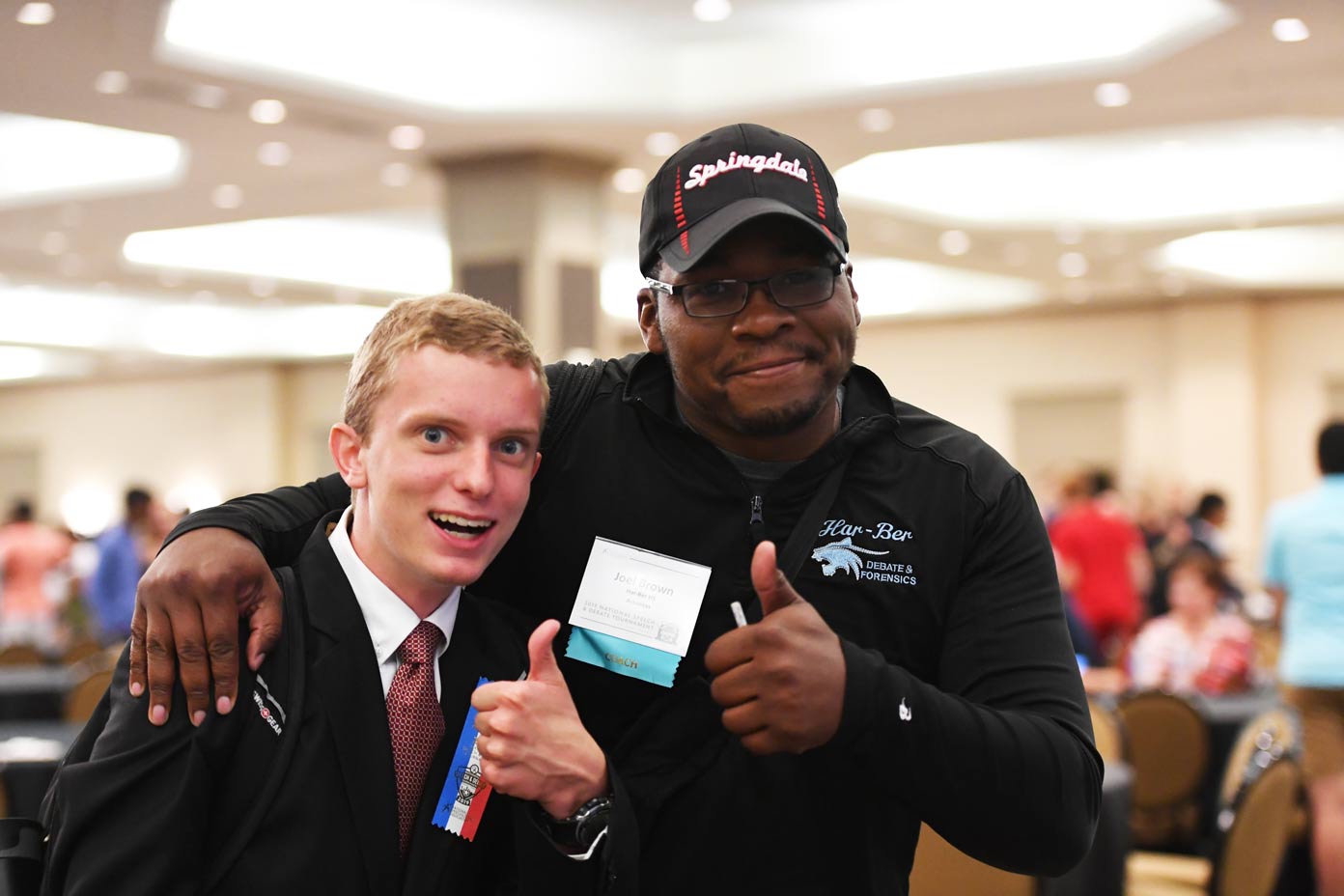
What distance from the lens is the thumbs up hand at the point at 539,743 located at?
1358 millimetres

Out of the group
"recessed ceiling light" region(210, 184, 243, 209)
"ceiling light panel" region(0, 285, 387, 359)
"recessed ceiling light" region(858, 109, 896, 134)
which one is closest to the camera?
"recessed ceiling light" region(858, 109, 896, 134)

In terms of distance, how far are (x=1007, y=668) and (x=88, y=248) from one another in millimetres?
12315

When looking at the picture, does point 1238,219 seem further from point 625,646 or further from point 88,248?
point 625,646

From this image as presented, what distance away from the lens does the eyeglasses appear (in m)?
1.53

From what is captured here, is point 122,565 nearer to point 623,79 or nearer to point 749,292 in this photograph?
point 623,79

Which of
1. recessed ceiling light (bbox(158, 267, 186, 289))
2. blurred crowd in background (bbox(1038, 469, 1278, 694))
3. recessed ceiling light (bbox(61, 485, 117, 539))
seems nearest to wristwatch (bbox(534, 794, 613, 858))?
blurred crowd in background (bbox(1038, 469, 1278, 694))

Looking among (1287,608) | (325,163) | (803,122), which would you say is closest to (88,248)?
(325,163)

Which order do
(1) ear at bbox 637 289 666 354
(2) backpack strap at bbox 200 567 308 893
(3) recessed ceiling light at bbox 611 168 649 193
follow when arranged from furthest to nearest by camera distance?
(3) recessed ceiling light at bbox 611 168 649 193 → (1) ear at bbox 637 289 666 354 → (2) backpack strap at bbox 200 567 308 893

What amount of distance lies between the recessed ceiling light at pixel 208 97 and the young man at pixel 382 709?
6.61m

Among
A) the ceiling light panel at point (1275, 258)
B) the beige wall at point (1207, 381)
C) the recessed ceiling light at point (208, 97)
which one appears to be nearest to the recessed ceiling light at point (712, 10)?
the recessed ceiling light at point (208, 97)

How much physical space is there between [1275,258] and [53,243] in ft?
39.4

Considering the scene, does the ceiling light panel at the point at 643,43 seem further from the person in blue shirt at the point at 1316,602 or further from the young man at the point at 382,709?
the young man at the point at 382,709

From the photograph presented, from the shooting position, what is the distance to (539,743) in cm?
138

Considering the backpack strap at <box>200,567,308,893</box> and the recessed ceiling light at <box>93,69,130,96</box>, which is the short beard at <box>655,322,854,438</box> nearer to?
the backpack strap at <box>200,567,308,893</box>
